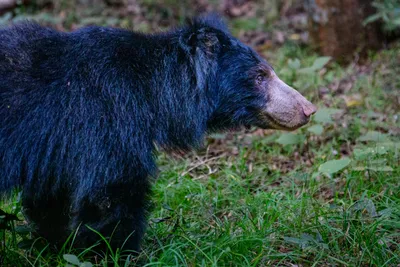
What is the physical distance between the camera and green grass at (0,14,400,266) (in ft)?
11.0

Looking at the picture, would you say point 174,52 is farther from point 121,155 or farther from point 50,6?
point 50,6

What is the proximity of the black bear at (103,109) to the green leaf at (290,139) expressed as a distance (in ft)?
4.46

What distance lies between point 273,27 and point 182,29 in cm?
519

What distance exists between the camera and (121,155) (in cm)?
323

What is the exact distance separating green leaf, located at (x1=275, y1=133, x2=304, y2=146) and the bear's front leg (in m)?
1.91

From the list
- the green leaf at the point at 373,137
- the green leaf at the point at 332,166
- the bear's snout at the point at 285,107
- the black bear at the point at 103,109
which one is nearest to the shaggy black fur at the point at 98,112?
the black bear at the point at 103,109

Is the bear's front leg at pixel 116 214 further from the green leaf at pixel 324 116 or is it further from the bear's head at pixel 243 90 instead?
the green leaf at pixel 324 116

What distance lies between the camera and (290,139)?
4.99 metres

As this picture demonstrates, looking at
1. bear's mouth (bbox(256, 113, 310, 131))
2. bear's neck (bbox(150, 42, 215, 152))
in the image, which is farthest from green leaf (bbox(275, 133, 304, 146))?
bear's neck (bbox(150, 42, 215, 152))

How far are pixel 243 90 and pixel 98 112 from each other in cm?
100

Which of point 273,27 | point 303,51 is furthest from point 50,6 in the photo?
point 303,51

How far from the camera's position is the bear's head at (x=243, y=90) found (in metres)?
3.67

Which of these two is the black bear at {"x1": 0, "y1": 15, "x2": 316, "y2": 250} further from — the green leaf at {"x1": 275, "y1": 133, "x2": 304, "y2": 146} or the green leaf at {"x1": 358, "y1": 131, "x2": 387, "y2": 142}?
the green leaf at {"x1": 358, "y1": 131, "x2": 387, "y2": 142}

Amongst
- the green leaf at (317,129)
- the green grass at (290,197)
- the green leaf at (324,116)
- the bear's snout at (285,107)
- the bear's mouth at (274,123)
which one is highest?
the bear's snout at (285,107)
